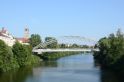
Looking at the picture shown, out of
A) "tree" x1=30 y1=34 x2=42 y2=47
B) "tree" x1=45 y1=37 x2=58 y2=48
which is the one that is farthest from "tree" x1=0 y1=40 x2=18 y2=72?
"tree" x1=30 y1=34 x2=42 y2=47

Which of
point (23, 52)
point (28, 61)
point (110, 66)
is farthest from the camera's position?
point (28, 61)

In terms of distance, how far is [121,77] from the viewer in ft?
146

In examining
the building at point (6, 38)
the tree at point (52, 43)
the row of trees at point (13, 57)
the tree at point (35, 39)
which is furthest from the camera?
the tree at point (35, 39)

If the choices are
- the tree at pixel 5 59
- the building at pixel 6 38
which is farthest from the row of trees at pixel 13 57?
the building at pixel 6 38

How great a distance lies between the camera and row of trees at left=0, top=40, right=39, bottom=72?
53.0m

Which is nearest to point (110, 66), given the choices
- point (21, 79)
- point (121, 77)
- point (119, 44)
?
point (119, 44)

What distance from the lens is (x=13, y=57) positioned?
60938mm

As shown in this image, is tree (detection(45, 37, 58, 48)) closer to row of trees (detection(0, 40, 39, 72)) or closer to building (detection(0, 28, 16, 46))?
building (detection(0, 28, 16, 46))

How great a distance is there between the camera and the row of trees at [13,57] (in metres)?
53.0

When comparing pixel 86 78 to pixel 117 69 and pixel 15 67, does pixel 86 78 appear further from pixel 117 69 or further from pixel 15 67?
pixel 15 67

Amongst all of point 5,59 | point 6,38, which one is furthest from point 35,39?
point 5,59

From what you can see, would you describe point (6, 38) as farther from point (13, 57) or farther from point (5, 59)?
point (5, 59)

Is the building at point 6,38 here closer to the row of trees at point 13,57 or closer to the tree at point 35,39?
the row of trees at point 13,57

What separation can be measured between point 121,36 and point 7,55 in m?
20.0
